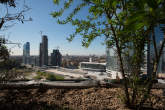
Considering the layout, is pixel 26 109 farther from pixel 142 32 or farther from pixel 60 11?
pixel 142 32

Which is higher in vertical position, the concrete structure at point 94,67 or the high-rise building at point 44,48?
the high-rise building at point 44,48

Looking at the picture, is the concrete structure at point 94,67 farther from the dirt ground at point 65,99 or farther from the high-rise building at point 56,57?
the dirt ground at point 65,99

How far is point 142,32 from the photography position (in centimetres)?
165

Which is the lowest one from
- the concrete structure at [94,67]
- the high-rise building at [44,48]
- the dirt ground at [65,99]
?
the concrete structure at [94,67]

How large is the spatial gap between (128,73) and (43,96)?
227 cm

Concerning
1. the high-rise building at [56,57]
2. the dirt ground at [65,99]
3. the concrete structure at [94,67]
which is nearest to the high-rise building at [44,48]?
the high-rise building at [56,57]

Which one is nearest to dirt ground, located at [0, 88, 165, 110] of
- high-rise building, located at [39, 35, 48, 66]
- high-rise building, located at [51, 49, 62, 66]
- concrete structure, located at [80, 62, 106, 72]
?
concrete structure, located at [80, 62, 106, 72]

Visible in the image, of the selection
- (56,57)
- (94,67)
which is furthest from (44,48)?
(94,67)

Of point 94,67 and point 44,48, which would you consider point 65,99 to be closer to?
point 94,67

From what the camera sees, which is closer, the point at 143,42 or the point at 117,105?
the point at 143,42

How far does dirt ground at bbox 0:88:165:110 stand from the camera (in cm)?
202

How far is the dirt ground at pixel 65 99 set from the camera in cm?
202

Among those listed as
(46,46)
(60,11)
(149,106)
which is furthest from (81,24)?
(46,46)

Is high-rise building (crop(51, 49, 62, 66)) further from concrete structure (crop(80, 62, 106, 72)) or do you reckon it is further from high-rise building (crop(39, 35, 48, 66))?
concrete structure (crop(80, 62, 106, 72))
